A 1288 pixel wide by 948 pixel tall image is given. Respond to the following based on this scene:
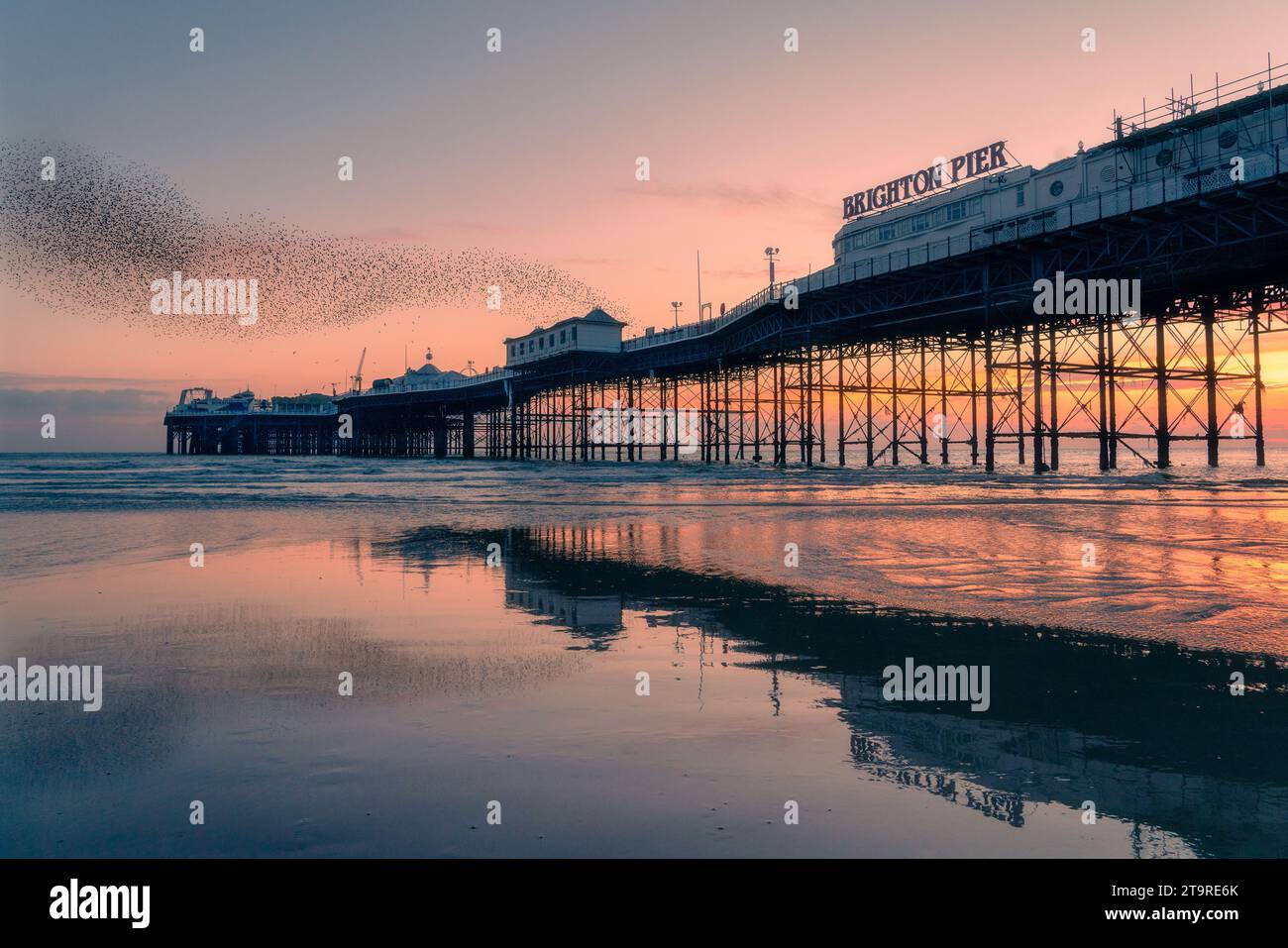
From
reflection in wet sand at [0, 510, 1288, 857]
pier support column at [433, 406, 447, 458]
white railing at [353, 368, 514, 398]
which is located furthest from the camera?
pier support column at [433, 406, 447, 458]

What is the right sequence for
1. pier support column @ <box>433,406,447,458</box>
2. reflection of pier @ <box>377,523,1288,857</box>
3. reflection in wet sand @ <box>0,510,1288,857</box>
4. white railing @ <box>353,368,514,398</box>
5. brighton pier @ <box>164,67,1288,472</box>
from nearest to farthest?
reflection in wet sand @ <box>0,510,1288,857</box> → reflection of pier @ <box>377,523,1288,857</box> → brighton pier @ <box>164,67,1288,472</box> → white railing @ <box>353,368,514,398</box> → pier support column @ <box>433,406,447,458</box>

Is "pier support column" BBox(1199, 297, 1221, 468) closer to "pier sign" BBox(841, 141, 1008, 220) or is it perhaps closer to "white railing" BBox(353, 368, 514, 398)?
"pier sign" BBox(841, 141, 1008, 220)

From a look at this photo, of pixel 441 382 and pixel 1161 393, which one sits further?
pixel 441 382

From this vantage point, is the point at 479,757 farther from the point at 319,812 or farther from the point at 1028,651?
the point at 1028,651

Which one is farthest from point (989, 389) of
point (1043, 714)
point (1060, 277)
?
point (1043, 714)

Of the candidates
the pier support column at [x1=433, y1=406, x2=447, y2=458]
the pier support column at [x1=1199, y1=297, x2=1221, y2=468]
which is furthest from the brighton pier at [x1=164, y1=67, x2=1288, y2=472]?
the pier support column at [x1=433, y1=406, x2=447, y2=458]

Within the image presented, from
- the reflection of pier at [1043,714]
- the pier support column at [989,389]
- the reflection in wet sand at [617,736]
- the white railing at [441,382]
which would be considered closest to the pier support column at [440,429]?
the white railing at [441,382]

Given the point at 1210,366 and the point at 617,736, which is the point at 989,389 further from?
the point at 617,736

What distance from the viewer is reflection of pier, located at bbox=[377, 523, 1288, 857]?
4.16 metres

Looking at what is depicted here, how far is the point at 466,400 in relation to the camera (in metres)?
122

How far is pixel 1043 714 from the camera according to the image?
5.61m

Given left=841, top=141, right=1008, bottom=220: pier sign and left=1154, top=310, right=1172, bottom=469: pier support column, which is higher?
left=841, top=141, right=1008, bottom=220: pier sign

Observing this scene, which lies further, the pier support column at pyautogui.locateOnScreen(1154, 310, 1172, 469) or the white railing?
the white railing
